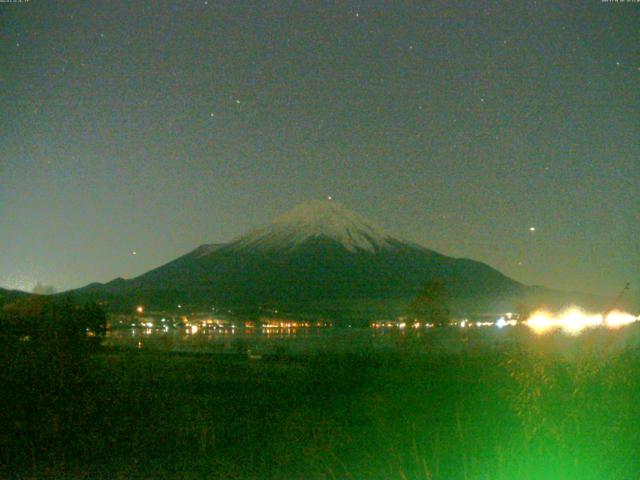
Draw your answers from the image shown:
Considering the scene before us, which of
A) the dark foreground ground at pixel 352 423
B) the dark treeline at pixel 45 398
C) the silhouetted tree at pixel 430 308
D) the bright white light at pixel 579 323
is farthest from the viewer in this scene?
the silhouetted tree at pixel 430 308

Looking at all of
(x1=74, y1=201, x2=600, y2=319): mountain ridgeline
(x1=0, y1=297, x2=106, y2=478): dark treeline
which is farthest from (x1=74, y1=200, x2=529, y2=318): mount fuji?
(x1=0, y1=297, x2=106, y2=478): dark treeline

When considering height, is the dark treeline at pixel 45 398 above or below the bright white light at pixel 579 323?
below

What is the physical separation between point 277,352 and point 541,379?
30.1m

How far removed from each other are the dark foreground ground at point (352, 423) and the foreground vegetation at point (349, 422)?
0.11 ft

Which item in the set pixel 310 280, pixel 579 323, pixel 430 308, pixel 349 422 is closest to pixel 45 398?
pixel 349 422

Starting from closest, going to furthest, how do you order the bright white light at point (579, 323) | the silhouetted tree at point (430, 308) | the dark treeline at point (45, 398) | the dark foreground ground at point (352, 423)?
the dark foreground ground at point (352, 423) < the dark treeline at point (45, 398) < the bright white light at point (579, 323) < the silhouetted tree at point (430, 308)

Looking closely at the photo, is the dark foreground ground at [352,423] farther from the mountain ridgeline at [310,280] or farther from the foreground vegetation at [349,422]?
the mountain ridgeline at [310,280]

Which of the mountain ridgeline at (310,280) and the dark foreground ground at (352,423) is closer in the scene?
the dark foreground ground at (352,423)

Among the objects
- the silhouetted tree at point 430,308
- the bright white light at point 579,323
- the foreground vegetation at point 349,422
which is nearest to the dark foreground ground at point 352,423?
the foreground vegetation at point 349,422

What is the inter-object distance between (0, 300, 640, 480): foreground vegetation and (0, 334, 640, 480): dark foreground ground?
0.11 ft

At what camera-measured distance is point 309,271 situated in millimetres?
119000

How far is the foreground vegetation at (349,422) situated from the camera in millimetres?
10484

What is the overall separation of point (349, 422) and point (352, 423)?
0.14 metres

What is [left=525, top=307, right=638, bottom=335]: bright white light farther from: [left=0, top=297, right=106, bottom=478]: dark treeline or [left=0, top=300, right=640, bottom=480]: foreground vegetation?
[left=0, top=297, right=106, bottom=478]: dark treeline
